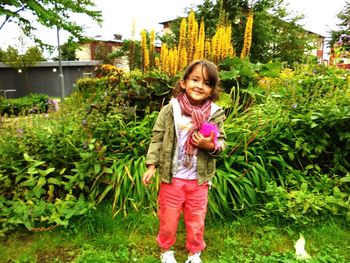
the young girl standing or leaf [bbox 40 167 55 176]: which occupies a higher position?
the young girl standing

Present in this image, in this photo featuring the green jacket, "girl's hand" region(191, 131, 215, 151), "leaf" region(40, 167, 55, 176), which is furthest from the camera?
"leaf" region(40, 167, 55, 176)

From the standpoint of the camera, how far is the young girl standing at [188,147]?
2.25 meters

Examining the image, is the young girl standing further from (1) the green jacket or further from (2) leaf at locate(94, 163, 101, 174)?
(2) leaf at locate(94, 163, 101, 174)

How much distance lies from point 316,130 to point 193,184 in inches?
74.1

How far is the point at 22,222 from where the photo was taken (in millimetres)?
2656

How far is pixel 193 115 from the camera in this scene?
88.9 inches

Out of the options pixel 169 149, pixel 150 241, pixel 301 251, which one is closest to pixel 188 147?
pixel 169 149

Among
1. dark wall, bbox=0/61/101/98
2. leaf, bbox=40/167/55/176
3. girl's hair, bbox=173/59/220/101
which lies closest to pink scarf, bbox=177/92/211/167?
girl's hair, bbox=173/59/220/101

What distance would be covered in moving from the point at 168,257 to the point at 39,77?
110 feet

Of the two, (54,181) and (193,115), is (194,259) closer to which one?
(193,115)

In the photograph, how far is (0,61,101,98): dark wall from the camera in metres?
30.6

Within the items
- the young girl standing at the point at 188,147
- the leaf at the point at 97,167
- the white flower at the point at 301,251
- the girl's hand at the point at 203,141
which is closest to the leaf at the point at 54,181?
the leaf at the point at 97,167

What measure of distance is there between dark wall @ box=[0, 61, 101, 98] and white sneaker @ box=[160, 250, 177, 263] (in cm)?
2894

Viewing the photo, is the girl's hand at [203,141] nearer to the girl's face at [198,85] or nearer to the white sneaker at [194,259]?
the girl's face at [198,85]
